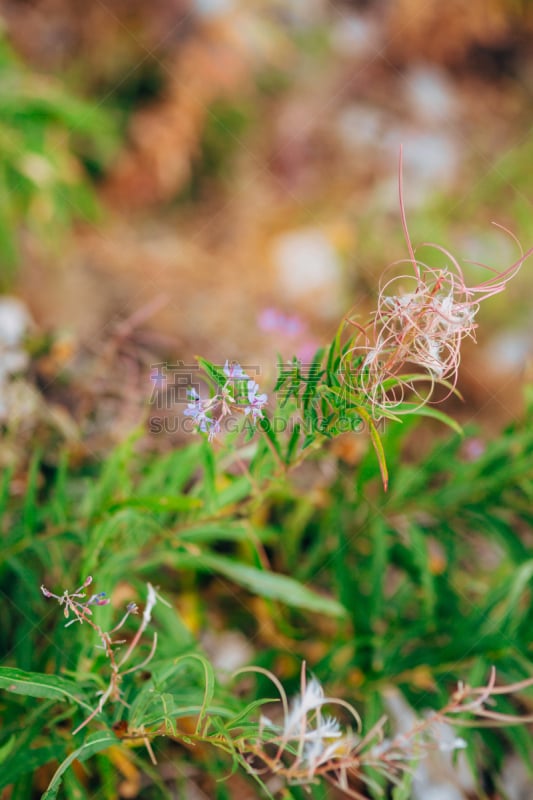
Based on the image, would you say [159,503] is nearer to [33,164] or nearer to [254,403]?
[254,403]

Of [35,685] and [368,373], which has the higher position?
[368,373]

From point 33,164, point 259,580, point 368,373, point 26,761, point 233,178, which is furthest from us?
point 233,178

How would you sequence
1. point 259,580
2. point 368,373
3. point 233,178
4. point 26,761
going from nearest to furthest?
point 368,373
point 26,761
point 259,580
point 233,178

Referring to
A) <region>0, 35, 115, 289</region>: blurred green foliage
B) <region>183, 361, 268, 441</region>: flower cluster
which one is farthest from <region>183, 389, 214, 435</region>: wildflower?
<region>0, 35, 115, 289</region>: blurred green foliage

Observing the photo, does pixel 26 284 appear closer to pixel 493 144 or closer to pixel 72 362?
pixel 72 362

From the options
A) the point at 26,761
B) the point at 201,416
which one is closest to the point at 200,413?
the point at 201,416

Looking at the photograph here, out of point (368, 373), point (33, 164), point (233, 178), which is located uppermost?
point (233, 178)

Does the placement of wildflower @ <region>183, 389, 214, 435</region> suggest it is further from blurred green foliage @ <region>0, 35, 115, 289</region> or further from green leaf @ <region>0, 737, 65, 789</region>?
blurred green foliage @ <region>0, 35, 115, 289</region>
